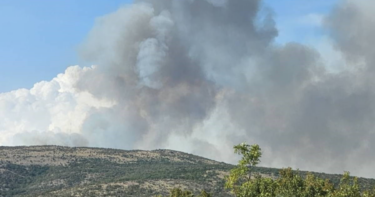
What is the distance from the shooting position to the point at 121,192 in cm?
17988

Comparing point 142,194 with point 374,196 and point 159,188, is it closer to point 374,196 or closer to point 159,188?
point 159,188

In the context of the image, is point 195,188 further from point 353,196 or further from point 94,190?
point 353,196

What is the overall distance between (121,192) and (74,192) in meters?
15.0

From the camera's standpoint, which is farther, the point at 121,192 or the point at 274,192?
the point at 121,192

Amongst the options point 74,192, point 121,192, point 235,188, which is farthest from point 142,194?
point 235,188

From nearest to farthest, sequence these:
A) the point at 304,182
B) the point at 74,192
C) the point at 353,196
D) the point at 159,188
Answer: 1. the point at 353,196
2. the point at 304,182
3. the point at 74,192
4. the point at 159,188

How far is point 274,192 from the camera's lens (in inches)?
3091

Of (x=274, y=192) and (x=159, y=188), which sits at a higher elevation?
(x=159, y=188)

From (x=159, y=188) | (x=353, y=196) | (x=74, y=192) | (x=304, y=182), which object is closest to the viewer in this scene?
(x=353, y=196)

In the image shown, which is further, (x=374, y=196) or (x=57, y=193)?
(x=57, y=193)

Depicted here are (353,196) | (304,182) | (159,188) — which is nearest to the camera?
(353,196)

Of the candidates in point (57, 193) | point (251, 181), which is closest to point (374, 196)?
point (251, 181)

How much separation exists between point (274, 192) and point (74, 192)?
107374mm

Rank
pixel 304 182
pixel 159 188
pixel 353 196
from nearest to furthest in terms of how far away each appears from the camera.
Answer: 1. pixel 353 196
2. pixel 304 182
3. pixel 159 188
